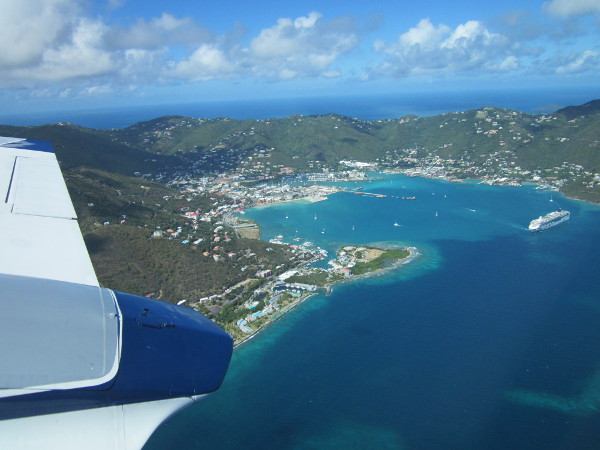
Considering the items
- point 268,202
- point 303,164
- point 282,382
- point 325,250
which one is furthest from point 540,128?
point 282,382

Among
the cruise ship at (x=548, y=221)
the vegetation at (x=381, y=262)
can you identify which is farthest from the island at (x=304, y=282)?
the cruise ship at (x=548, y=221)

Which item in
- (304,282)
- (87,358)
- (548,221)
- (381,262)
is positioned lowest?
(304,282)

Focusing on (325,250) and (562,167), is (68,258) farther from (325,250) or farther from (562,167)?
(562,167)

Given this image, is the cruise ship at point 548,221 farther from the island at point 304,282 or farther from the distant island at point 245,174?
the island at point 304,282

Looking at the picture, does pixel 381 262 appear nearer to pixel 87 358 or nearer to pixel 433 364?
pixel 433 364

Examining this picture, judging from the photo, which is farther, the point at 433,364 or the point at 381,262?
the point at 381,262

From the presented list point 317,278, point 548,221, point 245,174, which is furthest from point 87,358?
point 245,174

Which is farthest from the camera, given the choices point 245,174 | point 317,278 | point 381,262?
point 245,174
